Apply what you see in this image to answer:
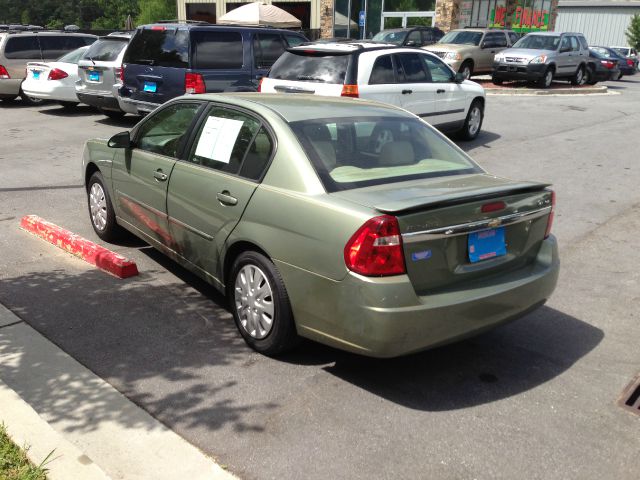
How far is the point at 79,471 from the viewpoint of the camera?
3059mm

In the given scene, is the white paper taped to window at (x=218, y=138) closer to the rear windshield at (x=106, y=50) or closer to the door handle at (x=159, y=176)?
the door handle at (x=159, y=176)

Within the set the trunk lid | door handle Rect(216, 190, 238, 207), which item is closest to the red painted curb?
door handle Rect(216, 190, 238, 207)

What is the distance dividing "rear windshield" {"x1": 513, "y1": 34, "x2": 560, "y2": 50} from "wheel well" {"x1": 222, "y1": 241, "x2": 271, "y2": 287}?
19725 mm

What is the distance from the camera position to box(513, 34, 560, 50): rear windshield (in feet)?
71.3

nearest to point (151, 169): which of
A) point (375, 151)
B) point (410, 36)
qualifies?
→ point (375, 151)

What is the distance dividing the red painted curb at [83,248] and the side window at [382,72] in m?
5.18

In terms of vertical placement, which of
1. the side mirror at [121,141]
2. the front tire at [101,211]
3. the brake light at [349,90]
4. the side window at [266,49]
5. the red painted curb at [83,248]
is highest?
the side window at [266,49]

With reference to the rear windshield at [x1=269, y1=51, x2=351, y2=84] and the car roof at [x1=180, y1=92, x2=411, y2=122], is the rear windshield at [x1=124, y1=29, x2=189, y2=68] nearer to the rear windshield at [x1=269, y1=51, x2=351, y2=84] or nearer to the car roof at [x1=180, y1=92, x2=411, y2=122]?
the rear windshield at [x1=269, y1=51, x2=351, y2=84]

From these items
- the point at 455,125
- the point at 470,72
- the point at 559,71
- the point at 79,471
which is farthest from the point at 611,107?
the point at 79,471

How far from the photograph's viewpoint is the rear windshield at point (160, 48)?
1147 centimetres

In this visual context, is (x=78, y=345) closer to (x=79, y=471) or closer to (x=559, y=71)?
(x=79, y=471)

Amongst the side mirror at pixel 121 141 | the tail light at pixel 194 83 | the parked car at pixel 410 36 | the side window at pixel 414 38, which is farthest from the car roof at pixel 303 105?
the side window at pixel 414 38

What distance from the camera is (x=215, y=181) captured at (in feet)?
15.1

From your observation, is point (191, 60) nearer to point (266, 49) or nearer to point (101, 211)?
point (266, 49)
